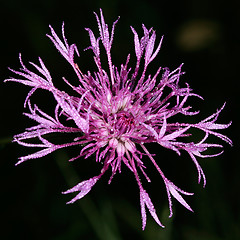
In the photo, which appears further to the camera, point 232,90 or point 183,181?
point 232,90

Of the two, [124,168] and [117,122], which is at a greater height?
[117,122]

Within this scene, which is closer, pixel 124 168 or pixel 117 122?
pixel 117 122

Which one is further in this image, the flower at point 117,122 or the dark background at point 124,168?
the dark background at point 124,168

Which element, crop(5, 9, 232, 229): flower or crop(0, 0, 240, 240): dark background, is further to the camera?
crop(0, 0, 240, 240): dark background
